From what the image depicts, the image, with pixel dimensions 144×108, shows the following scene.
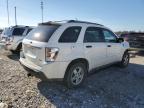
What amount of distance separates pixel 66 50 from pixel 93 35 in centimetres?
149

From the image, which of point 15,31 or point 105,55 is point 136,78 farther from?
point 15,31

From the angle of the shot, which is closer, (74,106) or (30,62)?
(74,106)

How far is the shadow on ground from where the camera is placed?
16.4ft

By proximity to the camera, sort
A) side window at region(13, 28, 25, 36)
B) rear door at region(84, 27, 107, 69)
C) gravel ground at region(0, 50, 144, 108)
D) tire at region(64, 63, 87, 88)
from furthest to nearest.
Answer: side window at region(13, 28, 25, 36), rear door at region(84, 27, 107, 69), tire at region(64, 63, 87, 88), gravel ground at region(0, 50, 144, 108)

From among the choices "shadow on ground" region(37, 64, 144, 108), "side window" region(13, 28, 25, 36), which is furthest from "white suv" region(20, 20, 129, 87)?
"side window" region(13, 28, 25, 36)

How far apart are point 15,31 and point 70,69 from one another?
688 cm

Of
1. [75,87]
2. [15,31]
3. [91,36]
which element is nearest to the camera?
[75,87]

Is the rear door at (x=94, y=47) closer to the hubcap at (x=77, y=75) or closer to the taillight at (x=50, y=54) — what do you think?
the hubcap at (x=77, y=75)

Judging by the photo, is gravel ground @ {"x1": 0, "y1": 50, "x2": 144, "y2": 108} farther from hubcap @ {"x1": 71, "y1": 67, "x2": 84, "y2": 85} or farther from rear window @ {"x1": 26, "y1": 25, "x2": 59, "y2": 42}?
rear window @ {"x1": 26, "y1": 25, "x2": 59, "y2": 42}

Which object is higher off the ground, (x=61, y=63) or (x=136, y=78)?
(x=61, y=63)

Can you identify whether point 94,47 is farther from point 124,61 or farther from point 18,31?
point 18,31

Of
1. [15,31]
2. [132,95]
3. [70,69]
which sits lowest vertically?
[132,95]

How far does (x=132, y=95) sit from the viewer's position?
564 cm

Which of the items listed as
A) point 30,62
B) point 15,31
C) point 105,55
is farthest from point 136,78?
point 15,31
